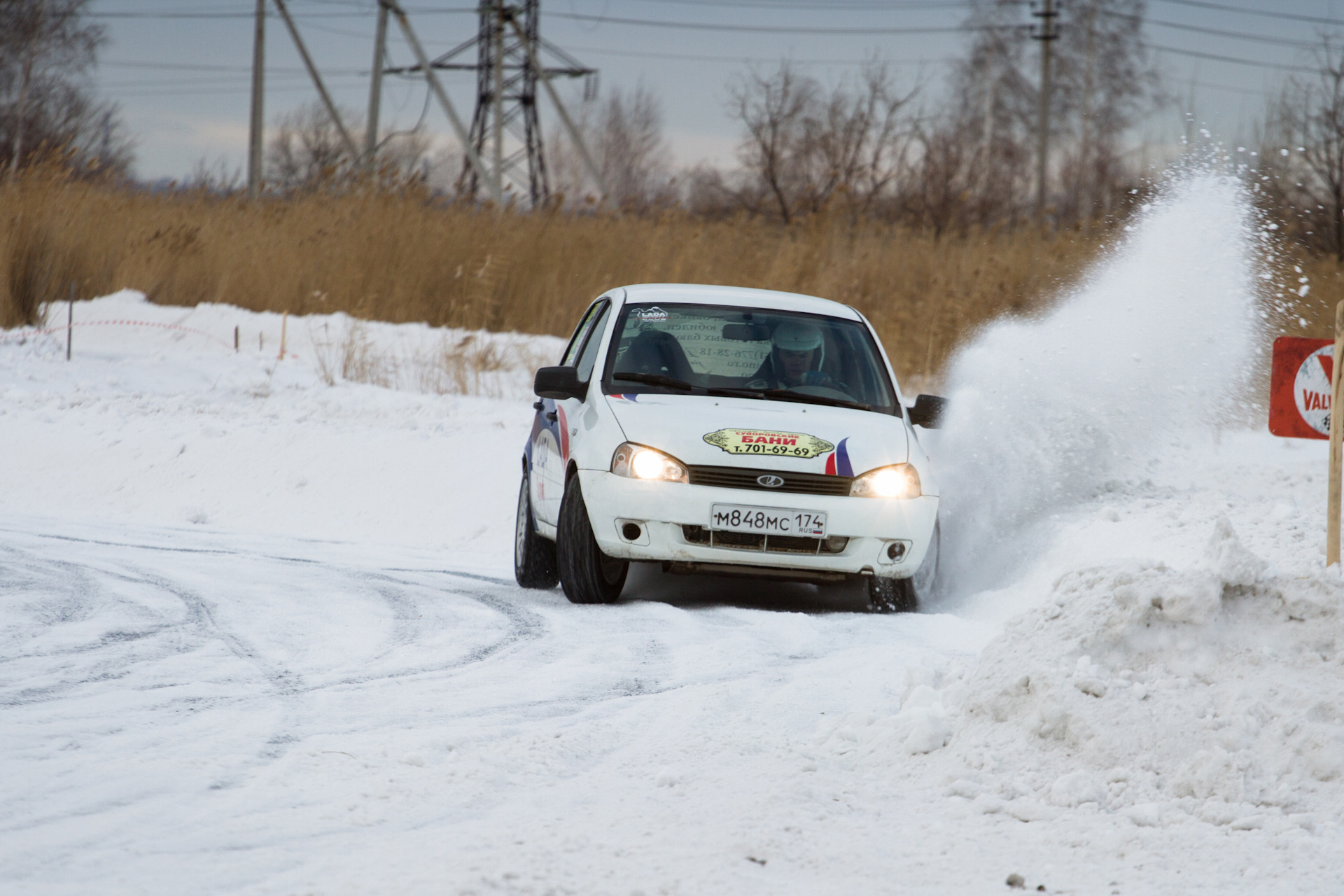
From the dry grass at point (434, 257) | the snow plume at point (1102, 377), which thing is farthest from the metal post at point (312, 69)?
the snow plume at point (1102, 377)

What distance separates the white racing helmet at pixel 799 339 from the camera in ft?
23.4

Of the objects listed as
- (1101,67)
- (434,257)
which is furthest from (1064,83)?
(434,257)

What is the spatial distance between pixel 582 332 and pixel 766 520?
239cm

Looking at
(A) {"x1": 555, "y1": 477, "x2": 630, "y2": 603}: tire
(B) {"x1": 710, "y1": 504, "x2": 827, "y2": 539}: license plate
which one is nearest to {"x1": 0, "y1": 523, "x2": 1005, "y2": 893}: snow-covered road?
(A) {"x1": 555, "y1": 477, "x2": 630, "y2": 603}: tire

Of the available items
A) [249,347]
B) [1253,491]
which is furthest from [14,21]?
[1253,491]

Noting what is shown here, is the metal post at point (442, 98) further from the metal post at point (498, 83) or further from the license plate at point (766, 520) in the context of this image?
the license plate at point (766, 520)

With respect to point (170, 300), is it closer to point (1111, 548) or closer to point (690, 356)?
→ point (690, 356)

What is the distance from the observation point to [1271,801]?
3.62 m

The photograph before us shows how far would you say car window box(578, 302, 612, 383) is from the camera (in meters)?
7.25

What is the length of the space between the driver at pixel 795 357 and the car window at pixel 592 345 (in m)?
0.91

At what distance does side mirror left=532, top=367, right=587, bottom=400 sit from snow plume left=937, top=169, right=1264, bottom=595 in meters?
2.30

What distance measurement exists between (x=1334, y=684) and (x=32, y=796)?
3697 millimetres

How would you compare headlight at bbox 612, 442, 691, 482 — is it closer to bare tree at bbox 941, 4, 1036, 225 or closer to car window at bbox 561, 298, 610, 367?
car window at bbox 561, 298, 610, 367

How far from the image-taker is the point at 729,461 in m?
6.12
